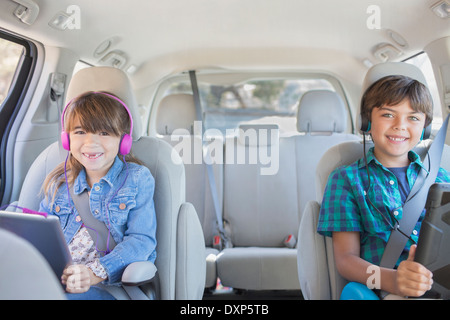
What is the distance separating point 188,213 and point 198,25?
2.33ft

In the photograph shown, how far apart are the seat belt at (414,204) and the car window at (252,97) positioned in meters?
0.85

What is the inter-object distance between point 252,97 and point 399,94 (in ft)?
2.69

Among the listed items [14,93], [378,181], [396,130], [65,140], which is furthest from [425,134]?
[14,93]

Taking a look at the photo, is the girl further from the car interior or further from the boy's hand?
the boy's hand

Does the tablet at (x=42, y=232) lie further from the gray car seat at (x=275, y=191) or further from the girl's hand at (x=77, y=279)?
the gray car seat at (x=275, y=191)

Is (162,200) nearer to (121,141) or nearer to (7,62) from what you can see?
(121,141)

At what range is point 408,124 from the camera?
122 centimetres

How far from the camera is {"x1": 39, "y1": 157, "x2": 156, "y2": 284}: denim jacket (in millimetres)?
1188

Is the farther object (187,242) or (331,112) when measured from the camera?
(331,112)

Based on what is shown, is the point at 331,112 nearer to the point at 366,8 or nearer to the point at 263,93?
the point at 263,93

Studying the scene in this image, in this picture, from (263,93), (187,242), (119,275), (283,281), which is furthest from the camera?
A: (263,93)

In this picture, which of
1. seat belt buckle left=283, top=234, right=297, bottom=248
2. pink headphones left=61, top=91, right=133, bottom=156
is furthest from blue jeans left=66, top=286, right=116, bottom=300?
seat belt buckle left=283, top=234, right=297, bottom=248

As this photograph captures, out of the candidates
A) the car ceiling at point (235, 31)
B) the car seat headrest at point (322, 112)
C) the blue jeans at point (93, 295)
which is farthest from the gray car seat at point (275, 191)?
the blue jeans at point (93, 295)

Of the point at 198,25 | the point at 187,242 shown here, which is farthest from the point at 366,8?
the point at 187,242
